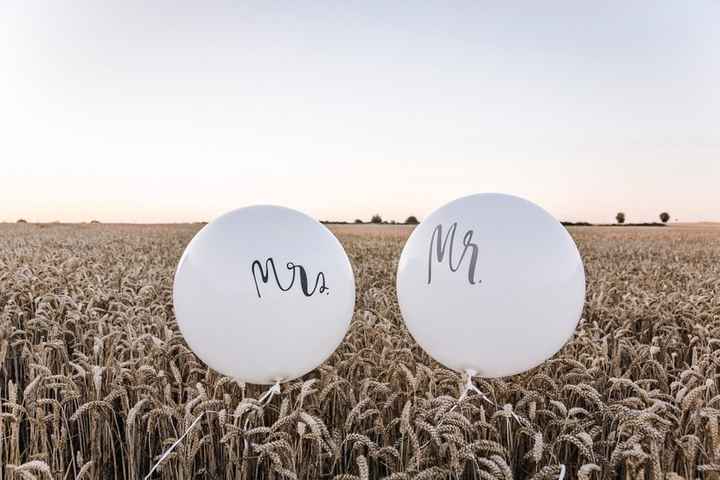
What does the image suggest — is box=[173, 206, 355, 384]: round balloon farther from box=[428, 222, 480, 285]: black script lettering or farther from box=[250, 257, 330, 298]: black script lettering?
box=[428, 222, 480, 285]: black script lettering

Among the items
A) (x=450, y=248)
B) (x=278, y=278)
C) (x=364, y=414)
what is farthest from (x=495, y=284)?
(x=278, y=278)

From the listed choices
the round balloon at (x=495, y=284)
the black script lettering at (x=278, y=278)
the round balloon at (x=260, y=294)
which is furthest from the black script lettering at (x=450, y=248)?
the black script lettering at (x=278, y=278)

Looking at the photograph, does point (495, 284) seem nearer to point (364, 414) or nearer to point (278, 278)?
point (364, 414)

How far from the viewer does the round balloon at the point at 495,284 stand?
10.2 feet

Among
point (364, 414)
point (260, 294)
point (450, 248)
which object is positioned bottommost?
point (364, 414)

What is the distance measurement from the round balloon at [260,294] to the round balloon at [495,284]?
56cm

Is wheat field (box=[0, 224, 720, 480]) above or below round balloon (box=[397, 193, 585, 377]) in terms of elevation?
below

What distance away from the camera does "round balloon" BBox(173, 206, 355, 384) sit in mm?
3061

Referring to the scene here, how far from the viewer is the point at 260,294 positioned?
3.04 m

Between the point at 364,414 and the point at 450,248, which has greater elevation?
the point at 450,248

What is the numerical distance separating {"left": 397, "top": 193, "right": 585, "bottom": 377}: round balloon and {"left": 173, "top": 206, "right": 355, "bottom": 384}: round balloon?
56 centimetres

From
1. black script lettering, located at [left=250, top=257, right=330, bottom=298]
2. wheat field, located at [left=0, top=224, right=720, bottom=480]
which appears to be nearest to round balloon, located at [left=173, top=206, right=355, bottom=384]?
black script lettering, located at [left=250, top=257, right=330, bottom=298]

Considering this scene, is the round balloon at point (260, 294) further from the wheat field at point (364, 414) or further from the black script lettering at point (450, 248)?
the black script lettering at point (450, 248)

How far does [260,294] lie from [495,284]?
126cm
